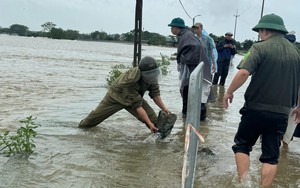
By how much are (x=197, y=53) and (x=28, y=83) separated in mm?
8453

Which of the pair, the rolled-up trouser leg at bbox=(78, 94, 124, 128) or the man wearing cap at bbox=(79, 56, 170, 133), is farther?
the rolled-up trouser leg at bbox=(78, 94, 124, 128)

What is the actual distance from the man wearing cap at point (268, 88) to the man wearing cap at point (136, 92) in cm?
187

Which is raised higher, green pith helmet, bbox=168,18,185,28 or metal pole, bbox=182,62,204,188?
green pith helmet, bbox=168,18,185,28

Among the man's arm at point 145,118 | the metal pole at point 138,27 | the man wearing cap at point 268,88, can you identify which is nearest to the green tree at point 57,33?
the metal pole at point 138,27

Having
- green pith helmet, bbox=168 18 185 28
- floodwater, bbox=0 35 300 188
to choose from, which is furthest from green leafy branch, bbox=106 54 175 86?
green pith helmet, bbox=168 18 185 28

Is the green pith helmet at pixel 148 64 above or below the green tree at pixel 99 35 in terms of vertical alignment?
above

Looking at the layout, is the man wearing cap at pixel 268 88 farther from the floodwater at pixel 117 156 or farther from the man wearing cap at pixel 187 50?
the man wearing cap at pixel 187 50

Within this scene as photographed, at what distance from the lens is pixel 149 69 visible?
19.5 ft

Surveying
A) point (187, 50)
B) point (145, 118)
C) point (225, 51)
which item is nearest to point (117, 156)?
point (145, 118)

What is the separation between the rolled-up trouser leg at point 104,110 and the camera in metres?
6.56

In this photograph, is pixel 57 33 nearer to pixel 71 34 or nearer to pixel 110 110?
pixel 71 34

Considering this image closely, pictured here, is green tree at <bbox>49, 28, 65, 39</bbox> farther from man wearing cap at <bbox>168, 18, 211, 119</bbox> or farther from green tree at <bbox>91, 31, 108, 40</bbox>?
man wearing cap at <bbox>168, 18, 211, 119</bbox>

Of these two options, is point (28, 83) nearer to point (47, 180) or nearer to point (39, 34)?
point (47, 180)

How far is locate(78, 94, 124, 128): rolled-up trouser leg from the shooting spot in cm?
656
